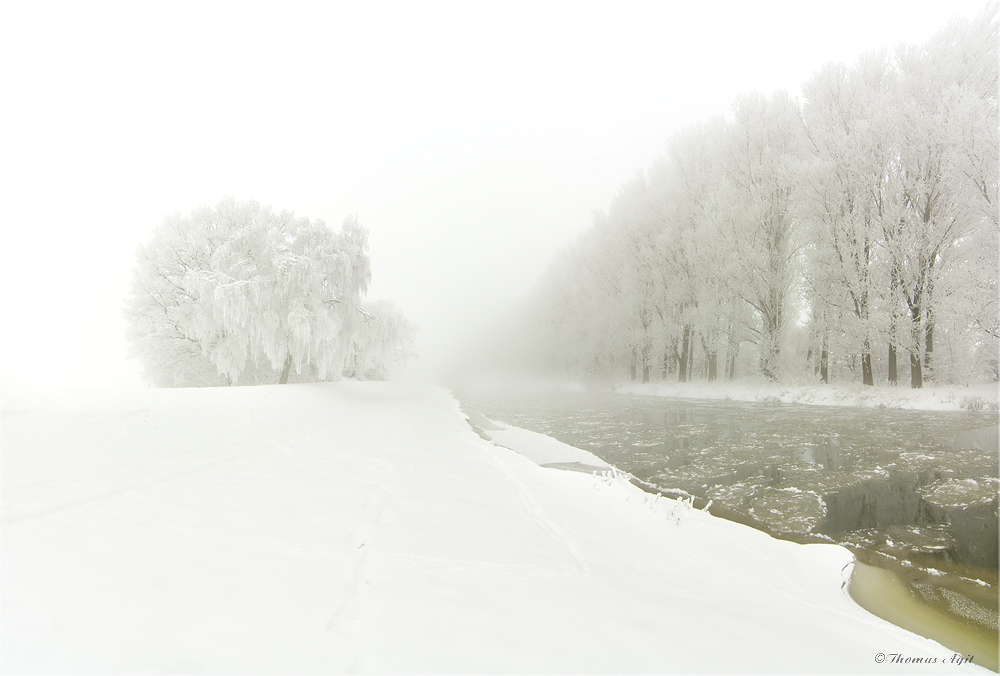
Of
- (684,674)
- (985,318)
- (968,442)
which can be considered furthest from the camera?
(985,318)

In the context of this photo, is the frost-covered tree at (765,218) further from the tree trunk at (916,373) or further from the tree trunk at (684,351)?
the tree trunk at (916,373)

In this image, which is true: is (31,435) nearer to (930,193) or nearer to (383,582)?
(383,582)

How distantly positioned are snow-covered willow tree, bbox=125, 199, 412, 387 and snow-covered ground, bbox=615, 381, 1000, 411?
17.1m

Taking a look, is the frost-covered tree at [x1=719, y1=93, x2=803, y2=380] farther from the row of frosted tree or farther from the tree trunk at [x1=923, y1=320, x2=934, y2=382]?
the tree trunk at [x1=923, y1=320, x2=934, y2=382]

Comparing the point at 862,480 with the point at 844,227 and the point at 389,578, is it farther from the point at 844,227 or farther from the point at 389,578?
the point at 844,227

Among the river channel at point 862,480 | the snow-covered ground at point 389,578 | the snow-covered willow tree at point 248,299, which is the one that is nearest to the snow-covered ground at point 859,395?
the river channel at point 862,480

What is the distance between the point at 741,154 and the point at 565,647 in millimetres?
24311

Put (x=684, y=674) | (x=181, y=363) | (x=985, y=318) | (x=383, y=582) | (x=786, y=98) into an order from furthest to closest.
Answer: (x=786, y=98) < (x=181, y=363) < (x=985, y=318) < (x=383, y=582) < (x=684, y=674)

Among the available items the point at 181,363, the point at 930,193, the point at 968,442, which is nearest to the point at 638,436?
the point at 968,442

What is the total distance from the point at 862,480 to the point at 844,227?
1388cm

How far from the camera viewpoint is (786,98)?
19.2 meters

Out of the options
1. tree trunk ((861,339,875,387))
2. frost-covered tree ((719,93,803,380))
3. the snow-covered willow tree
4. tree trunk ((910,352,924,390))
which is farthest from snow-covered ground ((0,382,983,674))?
frost-covered tree ((719,93,803,380))

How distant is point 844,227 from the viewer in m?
15.1

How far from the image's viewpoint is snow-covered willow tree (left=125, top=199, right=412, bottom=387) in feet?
47.3
